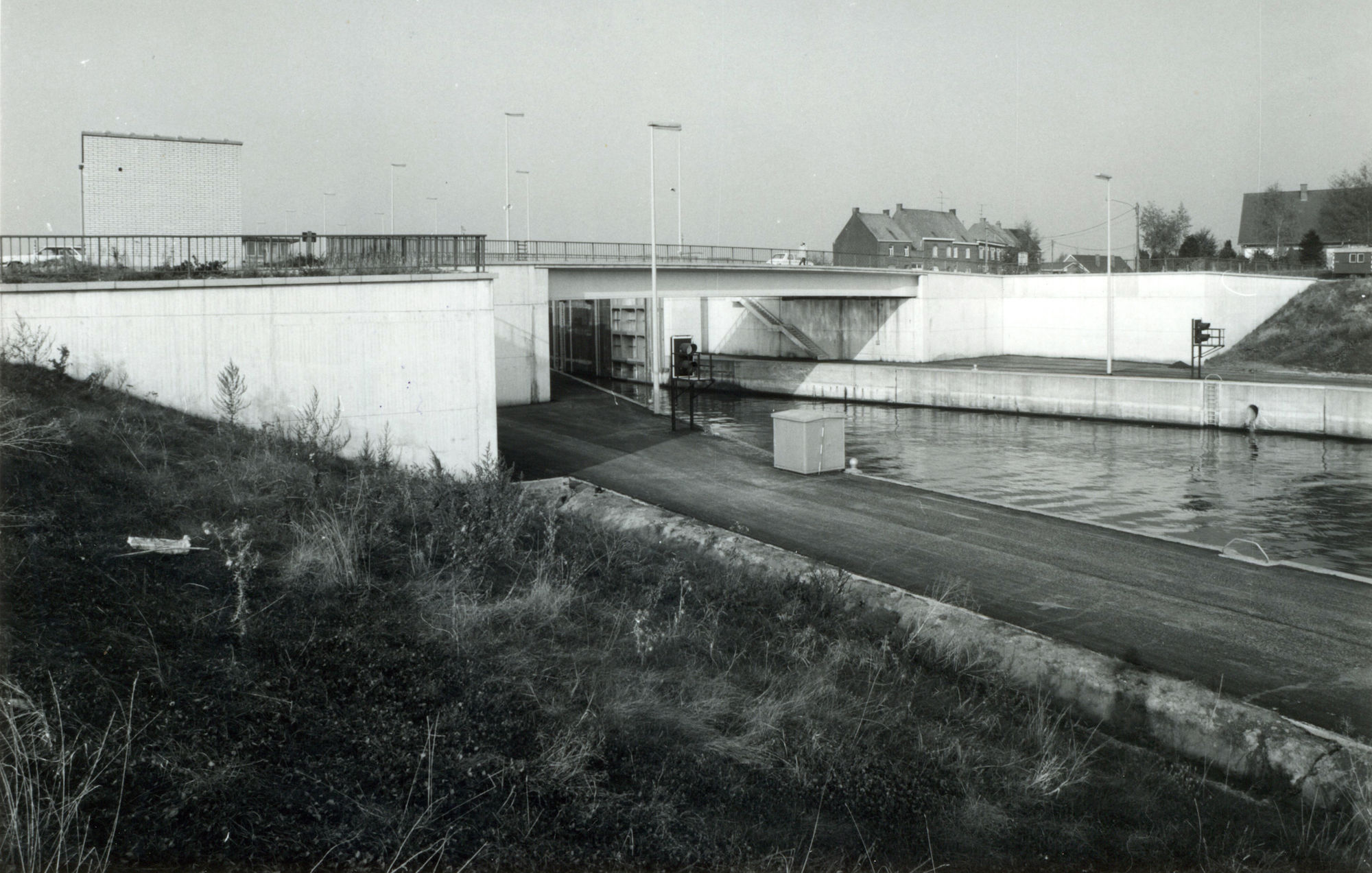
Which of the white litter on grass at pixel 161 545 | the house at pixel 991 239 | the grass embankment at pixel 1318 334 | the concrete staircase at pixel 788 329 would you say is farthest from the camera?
the house at pixel 991 239

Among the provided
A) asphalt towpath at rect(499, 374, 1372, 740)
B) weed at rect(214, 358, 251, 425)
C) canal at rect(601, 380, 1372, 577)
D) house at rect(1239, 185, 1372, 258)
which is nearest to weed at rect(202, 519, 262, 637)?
weed at rect(214, 358, 251, 425)

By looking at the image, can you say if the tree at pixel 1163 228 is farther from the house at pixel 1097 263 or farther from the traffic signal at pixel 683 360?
the traffic signal at pixel 683 360

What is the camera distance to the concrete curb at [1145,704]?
313 inches

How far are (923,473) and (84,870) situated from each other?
77.8ft

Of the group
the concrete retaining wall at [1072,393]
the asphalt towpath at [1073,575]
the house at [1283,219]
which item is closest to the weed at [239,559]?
the asphalt towpath at [1073,575]

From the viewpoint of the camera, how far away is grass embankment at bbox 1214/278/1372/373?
44844 millimetres

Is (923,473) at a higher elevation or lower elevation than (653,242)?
lower

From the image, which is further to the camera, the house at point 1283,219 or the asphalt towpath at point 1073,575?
the house at point 1283,219

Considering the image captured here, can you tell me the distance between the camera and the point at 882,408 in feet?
146

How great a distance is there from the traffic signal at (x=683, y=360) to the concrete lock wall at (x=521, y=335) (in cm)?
548

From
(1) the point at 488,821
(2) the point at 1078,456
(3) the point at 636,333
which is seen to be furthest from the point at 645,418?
(1) the point at 488,821

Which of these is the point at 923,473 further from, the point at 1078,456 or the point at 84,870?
the point at 84,870

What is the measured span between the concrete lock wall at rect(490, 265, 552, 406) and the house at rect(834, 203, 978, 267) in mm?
62692

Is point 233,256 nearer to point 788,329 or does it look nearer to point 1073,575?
point 1073,575
